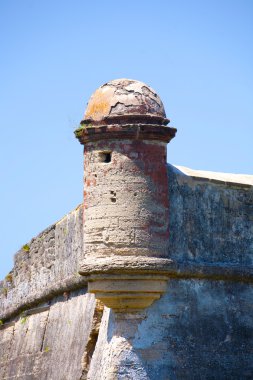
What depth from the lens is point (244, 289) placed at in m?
12.1

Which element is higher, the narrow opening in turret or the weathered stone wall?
the narrow opening in turret

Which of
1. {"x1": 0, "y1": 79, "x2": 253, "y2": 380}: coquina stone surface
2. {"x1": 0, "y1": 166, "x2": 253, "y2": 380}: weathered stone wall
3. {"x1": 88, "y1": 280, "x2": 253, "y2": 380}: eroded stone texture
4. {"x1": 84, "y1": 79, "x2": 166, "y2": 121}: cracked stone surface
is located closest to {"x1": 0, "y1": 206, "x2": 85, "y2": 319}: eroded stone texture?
{"x1": 0, "y1": 166, "x2": 253, "y2": 380}: weathered stone wall

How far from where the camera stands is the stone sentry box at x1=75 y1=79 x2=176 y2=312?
11.1 metres

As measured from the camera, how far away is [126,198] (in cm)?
1116

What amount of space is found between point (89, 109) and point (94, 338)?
2.56 metres

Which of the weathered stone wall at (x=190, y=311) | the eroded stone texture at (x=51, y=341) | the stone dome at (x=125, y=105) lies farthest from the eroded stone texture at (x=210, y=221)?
the eroded stone texture at (x=51, y=341)

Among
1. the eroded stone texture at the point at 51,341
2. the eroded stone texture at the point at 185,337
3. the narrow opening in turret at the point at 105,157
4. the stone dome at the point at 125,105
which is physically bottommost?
the eroded stone texture at the point at 185,337

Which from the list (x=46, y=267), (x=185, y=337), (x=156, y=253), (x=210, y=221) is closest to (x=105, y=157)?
(x=156, y=253)

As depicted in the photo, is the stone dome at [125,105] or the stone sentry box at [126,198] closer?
the stone sentry box at [126,198]

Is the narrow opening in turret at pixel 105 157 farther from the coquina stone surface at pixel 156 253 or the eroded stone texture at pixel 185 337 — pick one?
the eroded stone texture at pixel 185 337

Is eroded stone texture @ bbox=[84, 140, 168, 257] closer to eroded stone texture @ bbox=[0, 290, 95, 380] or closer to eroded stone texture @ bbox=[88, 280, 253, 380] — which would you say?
eroded stone texture @ bbox=[88, 280, 253, 380]

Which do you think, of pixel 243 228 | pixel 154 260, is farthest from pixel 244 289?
pixel 154 260

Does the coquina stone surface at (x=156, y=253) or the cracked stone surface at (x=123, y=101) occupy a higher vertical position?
the cracked stone surface at (x=123, y=101)

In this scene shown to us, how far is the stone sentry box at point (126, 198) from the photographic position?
11094 mm
